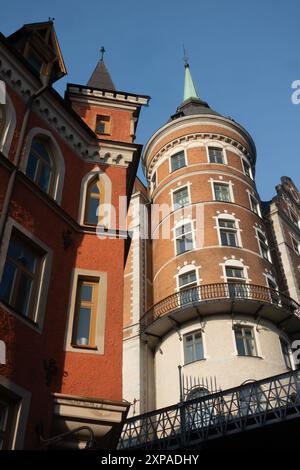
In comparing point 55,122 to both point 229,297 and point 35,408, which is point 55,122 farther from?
point 229,297

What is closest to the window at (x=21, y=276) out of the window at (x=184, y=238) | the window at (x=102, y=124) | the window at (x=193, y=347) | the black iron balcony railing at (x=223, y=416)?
the window at (x=102, y=124)

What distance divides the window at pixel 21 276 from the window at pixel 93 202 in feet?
7.28

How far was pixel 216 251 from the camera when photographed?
27719mm

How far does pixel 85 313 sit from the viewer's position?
11.4m

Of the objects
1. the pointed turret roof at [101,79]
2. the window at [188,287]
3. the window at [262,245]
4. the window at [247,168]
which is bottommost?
the window at [188,287]

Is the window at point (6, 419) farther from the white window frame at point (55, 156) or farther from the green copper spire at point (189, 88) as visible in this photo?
the green copper spire at point (189, 88)

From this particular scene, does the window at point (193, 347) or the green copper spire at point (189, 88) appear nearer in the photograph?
the window at point (193, 347)

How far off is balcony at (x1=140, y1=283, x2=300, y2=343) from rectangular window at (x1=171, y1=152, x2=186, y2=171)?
10.0 m

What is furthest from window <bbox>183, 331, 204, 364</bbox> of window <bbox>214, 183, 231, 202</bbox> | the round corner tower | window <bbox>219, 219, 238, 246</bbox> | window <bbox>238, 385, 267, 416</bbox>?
window <bbox>214, 183, 231, 202</bbox>

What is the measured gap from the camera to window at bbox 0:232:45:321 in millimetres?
10164

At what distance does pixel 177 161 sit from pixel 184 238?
22.2ft

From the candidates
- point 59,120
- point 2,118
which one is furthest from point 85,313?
point 59,120

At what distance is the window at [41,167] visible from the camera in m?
12.5

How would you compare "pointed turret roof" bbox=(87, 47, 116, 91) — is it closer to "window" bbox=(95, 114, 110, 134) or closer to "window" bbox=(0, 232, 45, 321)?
"window" bbox=(95, 114, 110, 134)
